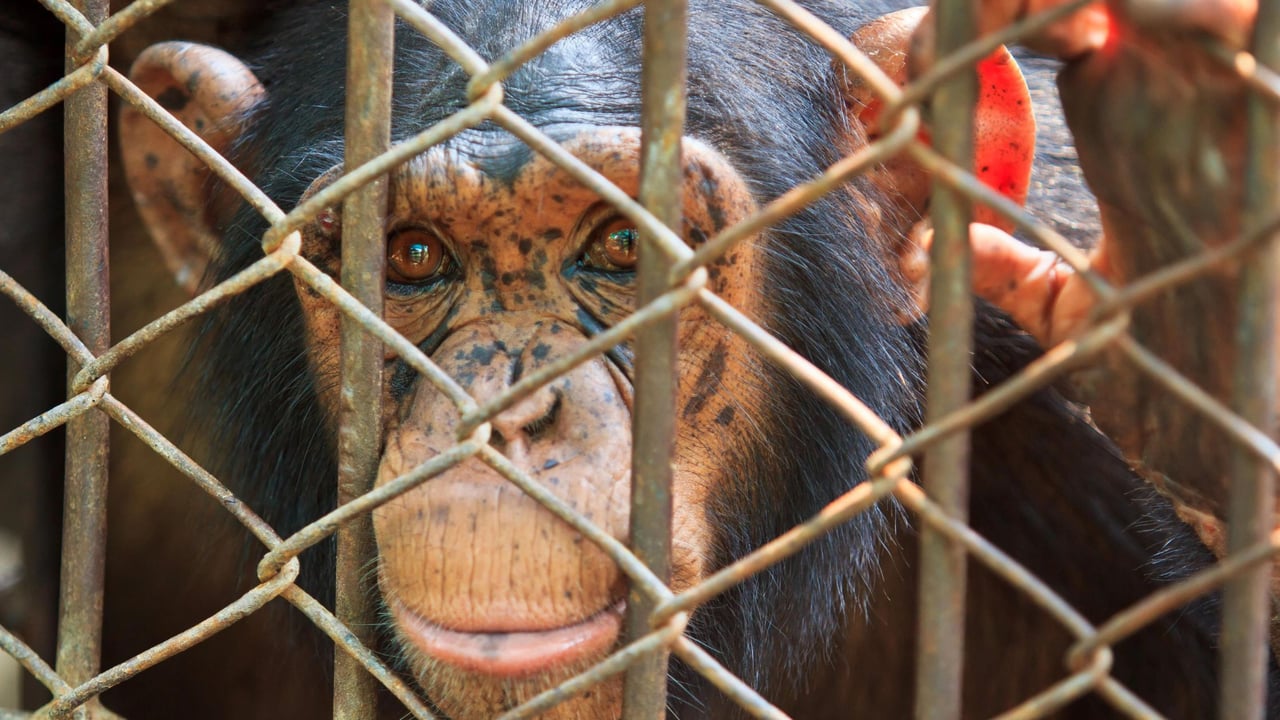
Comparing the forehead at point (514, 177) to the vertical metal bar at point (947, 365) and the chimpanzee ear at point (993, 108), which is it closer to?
the chimpanzee ear at point (993, 108)

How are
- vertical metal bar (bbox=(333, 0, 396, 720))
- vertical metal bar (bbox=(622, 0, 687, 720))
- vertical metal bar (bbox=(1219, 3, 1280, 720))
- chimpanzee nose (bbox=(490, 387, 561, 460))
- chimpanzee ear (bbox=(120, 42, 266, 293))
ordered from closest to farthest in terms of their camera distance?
vertical metal bar (bbox=(1219, 3, 1280, 720)), vertical metal bar (bbox=(622, 0, 687, 720)), vertical metal bar (bbox=(333, 0, 396, 720)), chimpanzee nose (bbox=(490, 387, 561, 460)), chimpanzee ear (bbox=(120, 42, 266, 293))

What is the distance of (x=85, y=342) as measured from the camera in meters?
2.05

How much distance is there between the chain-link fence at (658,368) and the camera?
1214 mm

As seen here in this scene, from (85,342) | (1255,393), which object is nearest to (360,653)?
(85,342)

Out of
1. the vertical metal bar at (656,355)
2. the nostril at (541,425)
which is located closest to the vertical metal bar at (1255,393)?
the vertical metal bar at (656,355)

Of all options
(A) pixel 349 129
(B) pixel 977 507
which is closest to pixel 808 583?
(B) pixel 977 507

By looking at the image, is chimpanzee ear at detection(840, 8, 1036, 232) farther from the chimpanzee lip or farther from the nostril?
the chimpanzee lip

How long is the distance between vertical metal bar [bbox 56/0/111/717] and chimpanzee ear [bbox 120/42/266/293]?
0.98 m

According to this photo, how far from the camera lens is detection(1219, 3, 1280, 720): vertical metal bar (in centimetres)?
119

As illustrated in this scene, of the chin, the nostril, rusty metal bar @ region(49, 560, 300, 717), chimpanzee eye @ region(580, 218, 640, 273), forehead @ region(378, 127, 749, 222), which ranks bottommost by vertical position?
the chin

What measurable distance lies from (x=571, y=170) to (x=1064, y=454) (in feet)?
7.21

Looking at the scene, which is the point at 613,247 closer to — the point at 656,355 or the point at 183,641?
the point at 656,355

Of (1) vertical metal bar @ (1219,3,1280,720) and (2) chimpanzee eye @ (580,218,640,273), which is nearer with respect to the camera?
(1) vertical metal bar @ (1219,3,1280,720)

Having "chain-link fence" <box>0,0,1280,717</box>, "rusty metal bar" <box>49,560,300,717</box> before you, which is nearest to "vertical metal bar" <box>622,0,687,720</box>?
"chain-link fence" <box>0,0,1280,717</box>
